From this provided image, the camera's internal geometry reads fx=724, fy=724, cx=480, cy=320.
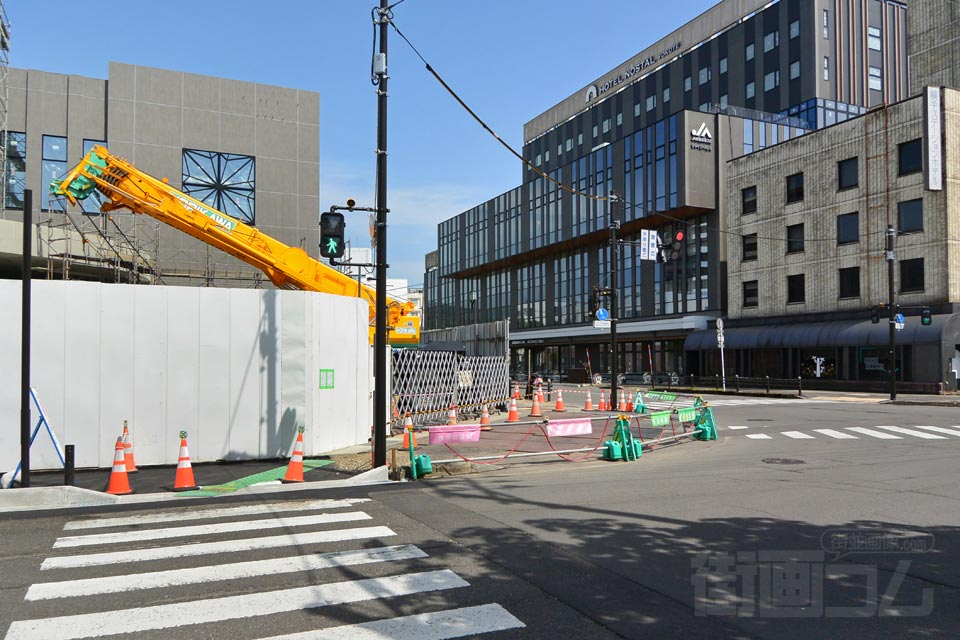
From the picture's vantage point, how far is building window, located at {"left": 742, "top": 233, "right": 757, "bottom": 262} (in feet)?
151

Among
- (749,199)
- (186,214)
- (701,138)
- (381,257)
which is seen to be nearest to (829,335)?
(749,199)

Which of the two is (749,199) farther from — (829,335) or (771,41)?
(771,41)

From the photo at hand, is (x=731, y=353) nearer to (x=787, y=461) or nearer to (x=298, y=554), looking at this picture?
(x=787, y=461)

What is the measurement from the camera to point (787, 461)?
1345 cm

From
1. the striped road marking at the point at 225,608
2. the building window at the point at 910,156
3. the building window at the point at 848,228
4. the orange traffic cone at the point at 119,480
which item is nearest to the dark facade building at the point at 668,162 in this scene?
the building window at the point at 848,228

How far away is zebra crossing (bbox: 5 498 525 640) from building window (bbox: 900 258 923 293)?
35.7m

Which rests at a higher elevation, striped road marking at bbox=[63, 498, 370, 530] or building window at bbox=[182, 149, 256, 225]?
building window at bbox=[182, 149, 256, 225]

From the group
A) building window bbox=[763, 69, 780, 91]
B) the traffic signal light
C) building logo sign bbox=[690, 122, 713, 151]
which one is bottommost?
the traffic signal light

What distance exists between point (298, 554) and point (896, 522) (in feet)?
21.4

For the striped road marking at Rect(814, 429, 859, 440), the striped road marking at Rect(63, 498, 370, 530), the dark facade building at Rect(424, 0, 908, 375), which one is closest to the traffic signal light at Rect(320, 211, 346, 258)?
the striped road marking at Rect(63, 498, 370, 530)

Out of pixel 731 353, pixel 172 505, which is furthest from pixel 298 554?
pixel 731 353

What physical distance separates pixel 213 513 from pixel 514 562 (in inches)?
175

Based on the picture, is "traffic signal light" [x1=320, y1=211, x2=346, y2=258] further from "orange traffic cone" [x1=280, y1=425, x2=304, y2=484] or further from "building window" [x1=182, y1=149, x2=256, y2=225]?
"building window" [x1=182, y1=149, x2=256, y2=225]

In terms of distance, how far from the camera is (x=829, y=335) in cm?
3922
